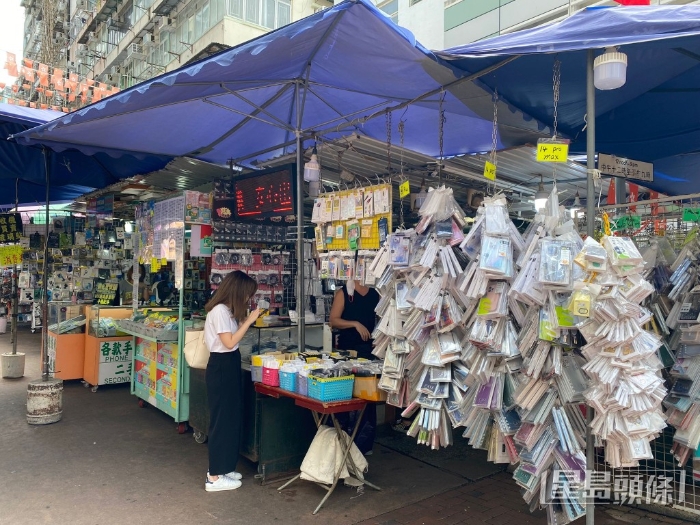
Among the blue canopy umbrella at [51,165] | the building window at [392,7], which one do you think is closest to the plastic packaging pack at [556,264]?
the blue canopy umbrella at [51,165]

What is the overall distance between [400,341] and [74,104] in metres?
23.5

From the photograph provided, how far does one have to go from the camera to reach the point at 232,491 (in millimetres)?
4113

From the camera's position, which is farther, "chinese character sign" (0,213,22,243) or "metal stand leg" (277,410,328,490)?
"chinese character sign" (0,213,22,243)

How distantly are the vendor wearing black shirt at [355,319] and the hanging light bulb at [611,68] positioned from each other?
2.88 metres

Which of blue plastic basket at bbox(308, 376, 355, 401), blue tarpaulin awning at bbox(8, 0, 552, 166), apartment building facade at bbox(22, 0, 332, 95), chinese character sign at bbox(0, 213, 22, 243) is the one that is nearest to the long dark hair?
blue plastic basket at bbox(308, 376, 355, 401)

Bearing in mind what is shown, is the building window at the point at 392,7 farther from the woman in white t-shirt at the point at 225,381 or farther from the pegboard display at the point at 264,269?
the woman in white t-shirt at the point at 225,381

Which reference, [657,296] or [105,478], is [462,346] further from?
[105,478]

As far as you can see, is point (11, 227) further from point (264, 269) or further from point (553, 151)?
point (553, 151)

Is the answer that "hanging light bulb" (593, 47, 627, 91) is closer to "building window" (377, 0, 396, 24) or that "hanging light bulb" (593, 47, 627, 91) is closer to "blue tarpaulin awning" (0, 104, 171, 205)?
"blue tarpaulin awning" (0, 104, 171, 205)

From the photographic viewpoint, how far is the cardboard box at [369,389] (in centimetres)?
379

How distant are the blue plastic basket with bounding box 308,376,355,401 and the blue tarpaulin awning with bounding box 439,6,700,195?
7.51 ft

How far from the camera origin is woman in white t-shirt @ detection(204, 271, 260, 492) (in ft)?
13.5

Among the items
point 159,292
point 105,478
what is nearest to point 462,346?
point 105,478

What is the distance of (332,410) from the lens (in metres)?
3.64
